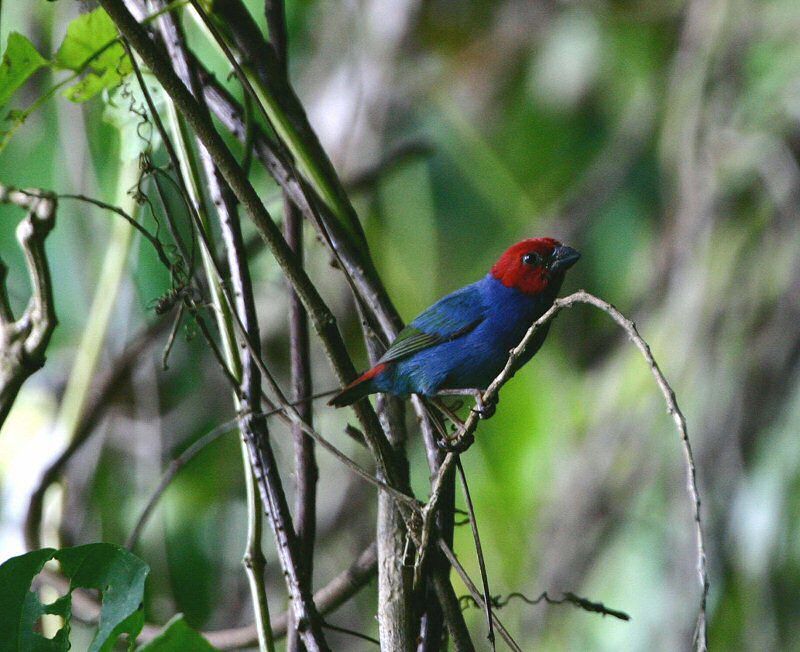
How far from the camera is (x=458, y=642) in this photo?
1304mm

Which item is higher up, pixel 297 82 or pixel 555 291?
pixel 297 82

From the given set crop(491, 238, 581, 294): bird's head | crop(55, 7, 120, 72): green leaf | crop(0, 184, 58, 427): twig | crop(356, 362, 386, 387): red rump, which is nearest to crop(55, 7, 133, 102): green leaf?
crop(55, 7, 120, 72): green leaf

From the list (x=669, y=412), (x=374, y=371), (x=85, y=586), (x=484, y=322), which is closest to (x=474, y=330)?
(x=484, y=322)

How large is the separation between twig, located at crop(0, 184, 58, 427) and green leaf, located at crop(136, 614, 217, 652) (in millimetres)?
541

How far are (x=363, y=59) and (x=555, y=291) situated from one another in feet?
7.44

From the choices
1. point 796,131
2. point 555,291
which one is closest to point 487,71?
point 796,131

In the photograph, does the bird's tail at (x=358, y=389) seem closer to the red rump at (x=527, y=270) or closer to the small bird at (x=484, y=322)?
the small bird at (x=484, y=322)

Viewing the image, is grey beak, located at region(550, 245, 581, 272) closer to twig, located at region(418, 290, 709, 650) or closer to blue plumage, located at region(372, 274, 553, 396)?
blue plumage, located at region(372, 274, 553, 396)

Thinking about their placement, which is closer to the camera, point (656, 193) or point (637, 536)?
point (637, 536)

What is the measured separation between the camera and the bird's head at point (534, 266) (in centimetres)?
207

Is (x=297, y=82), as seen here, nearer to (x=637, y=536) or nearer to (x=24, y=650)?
(x=637, y=536)

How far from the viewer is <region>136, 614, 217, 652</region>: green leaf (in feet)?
3.13

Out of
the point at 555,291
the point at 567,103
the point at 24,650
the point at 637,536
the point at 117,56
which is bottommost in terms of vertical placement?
the point at 637,536

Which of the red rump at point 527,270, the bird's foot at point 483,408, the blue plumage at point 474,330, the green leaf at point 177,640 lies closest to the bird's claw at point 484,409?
the bird's foot at point 483,408
